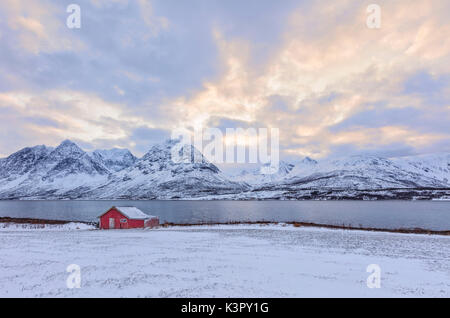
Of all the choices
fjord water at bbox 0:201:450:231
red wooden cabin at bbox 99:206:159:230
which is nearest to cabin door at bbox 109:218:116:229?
red wooden cabin at bbox 99:206:159:230

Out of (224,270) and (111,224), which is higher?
(224,270)

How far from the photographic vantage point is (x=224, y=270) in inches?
645

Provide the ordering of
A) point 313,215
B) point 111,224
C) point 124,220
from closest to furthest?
point 124,220, point 111,224, point 313,215

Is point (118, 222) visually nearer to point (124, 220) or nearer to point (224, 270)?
point (124, 220)

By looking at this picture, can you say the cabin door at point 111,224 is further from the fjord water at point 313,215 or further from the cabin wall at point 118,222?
the fjord water at point 313,215

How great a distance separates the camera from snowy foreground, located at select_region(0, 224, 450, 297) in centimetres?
1299

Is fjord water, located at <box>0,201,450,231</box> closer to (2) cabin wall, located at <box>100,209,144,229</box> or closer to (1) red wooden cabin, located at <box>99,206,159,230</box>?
(1) red wooden cabin, located at <box>99,206,159,230</box>

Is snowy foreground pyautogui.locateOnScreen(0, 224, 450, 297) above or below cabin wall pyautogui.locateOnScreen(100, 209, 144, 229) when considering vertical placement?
above

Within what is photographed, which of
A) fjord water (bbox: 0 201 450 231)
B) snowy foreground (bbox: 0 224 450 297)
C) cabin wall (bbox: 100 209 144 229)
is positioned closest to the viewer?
snowy foreground (bbox: 0 224 450 297)

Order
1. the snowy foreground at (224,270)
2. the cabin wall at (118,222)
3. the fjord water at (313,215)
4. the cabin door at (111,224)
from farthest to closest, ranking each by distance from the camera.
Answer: the fjord water at (313,215) → the cabin door at (111,224) → the cabin wall at (118,222) → the snowy foreground at (224,270)

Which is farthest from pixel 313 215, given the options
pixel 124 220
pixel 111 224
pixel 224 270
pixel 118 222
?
pixel 224 270

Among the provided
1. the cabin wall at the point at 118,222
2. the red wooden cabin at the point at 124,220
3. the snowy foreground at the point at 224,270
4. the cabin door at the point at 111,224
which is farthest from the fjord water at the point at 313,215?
the snowy foreground at the point at 224,270

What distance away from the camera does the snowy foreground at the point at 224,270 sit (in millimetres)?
12992
